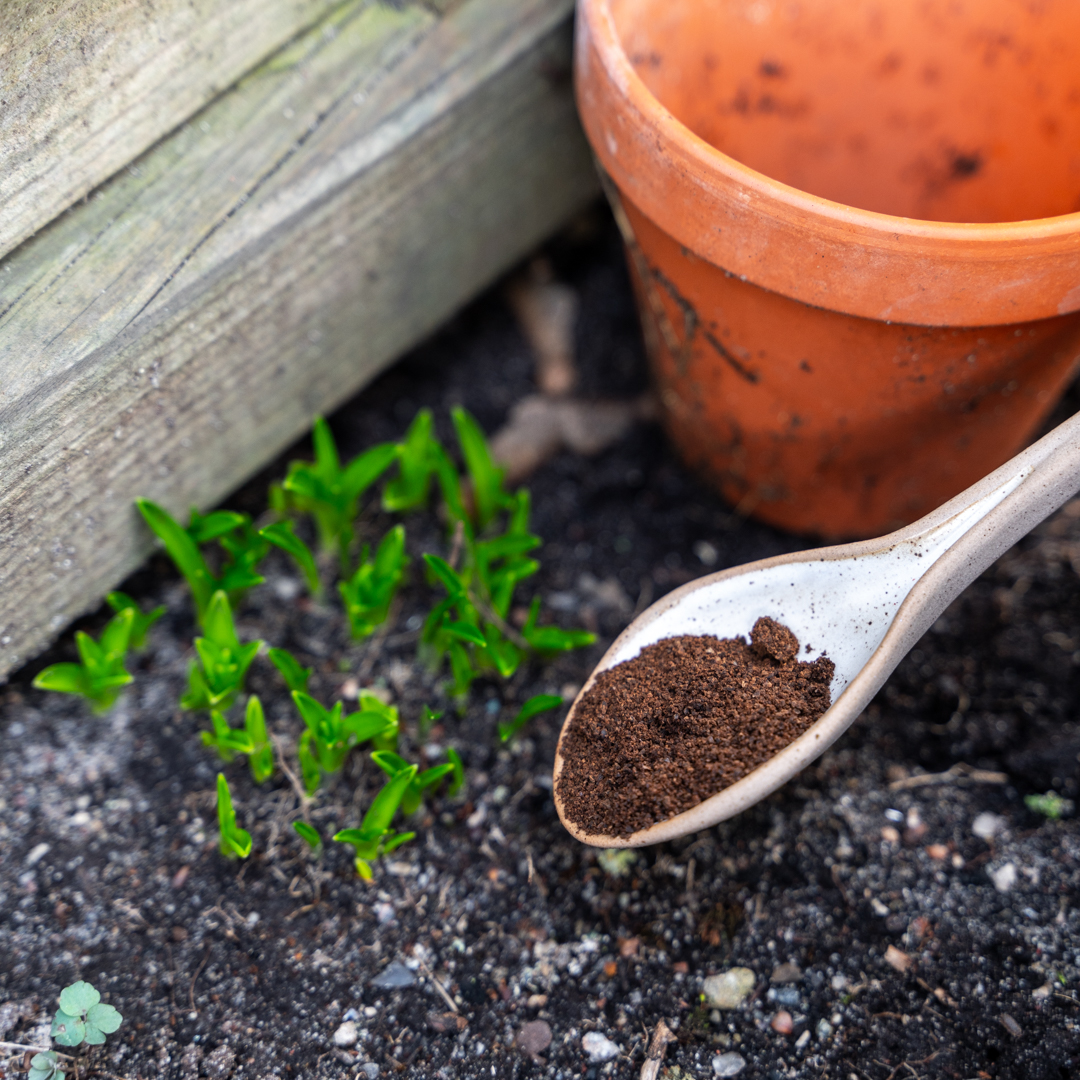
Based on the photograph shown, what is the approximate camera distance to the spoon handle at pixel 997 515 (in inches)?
41.1

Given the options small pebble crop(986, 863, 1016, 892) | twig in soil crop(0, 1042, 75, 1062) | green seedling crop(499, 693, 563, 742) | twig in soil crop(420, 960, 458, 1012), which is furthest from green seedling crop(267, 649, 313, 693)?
small pebble crop(986, 863, 1016, 892)

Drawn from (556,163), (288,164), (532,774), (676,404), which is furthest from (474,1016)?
(556,163)

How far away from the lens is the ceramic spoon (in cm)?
103

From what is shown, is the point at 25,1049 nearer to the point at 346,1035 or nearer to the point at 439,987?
the point at 346,1035

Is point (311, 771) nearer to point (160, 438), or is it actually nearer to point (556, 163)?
point (160, 438)

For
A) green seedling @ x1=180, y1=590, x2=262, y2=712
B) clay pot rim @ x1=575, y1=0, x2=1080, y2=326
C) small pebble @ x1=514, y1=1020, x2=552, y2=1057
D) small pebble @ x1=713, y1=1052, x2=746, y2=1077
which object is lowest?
small pebble @ x1=713, y1=1052, x2=746, y2=1077

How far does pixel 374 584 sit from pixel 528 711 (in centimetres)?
29

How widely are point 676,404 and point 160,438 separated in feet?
2.57

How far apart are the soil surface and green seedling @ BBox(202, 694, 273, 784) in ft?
0.21

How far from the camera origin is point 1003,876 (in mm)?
1247

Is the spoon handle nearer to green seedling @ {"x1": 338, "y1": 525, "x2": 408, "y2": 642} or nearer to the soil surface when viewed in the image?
the soil surface

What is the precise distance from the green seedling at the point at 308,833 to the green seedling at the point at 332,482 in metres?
0.42

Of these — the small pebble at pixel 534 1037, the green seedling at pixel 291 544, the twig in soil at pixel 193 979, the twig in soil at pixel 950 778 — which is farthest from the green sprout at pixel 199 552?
the twig in soil at pixel 950 778

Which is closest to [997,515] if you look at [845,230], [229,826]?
[845,230]
